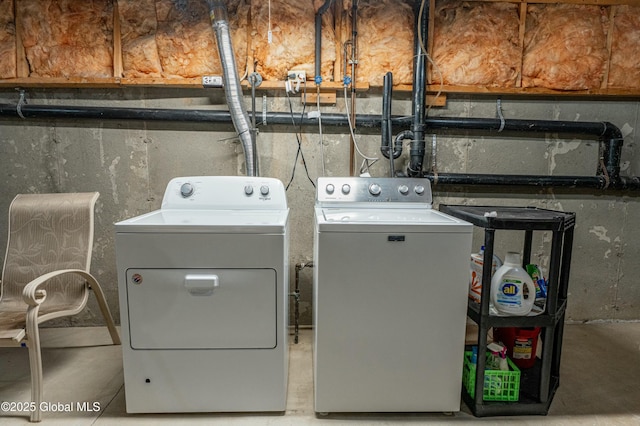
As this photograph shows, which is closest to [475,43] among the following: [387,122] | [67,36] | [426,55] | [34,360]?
[426,55]

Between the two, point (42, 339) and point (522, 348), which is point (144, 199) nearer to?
point (42, 339)

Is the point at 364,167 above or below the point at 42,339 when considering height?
above

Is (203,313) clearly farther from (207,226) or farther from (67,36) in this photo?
(67,36)

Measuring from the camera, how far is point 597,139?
248 cm

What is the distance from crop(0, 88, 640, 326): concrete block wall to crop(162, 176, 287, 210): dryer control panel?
1.49ft

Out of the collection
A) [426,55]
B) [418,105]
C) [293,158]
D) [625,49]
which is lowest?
[293,158]

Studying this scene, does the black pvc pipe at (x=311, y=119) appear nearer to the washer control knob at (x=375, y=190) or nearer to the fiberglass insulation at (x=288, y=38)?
the fiberglass insulation at (x=288, y=38)

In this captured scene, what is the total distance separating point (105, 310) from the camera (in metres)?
2.07

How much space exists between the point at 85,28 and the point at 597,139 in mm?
3718

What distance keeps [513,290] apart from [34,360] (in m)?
2.20

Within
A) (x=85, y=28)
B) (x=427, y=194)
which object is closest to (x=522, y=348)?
(x=427, y=194)

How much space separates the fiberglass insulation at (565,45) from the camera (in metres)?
2.37

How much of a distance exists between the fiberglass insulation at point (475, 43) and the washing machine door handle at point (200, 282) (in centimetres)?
200

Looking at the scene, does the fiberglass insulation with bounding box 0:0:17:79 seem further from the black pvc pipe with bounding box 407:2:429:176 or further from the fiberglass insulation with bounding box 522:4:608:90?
the fiberglass insulation with bounding box 522:4:608:90
